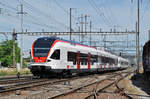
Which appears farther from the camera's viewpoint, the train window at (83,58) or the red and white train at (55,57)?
the train window at (83,58)

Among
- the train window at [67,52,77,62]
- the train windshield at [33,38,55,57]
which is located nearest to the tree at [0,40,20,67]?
the train window at [67,52,77,62]

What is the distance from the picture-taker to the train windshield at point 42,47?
18828mm

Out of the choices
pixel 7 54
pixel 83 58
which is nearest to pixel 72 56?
pixel 83 58

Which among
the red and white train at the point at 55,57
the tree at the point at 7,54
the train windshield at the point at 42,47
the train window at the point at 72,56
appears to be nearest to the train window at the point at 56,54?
the red and white train at the point at 55,57

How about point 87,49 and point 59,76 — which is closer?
point 59,76

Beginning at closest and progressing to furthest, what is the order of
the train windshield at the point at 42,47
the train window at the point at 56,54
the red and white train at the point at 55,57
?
the red and white train at the point at 55,57, the train windshield at the point at 42,47, the train window at the point at 56,54

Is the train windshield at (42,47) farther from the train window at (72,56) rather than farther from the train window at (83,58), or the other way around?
the train window at (83,58)

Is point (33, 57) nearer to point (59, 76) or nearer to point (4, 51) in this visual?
point (59, 76)

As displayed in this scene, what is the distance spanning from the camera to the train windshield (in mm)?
18828

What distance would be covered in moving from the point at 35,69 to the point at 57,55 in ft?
6.77

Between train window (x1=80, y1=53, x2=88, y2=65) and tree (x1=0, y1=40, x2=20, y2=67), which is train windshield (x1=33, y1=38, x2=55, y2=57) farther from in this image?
tree (x1=0, y1=40, x2=20, y2=67)

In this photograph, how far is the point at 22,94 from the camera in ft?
36.8

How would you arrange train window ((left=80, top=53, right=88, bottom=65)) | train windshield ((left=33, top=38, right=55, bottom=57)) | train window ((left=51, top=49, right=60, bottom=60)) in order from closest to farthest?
train windshield ((left=33, top=38, right=55, bottom=57))
train window ((left=51, top=49, right=60, bottom=60))
train window ((left=80, top=53, right=88, bottom=65))

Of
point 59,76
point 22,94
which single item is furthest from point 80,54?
point 22,94
